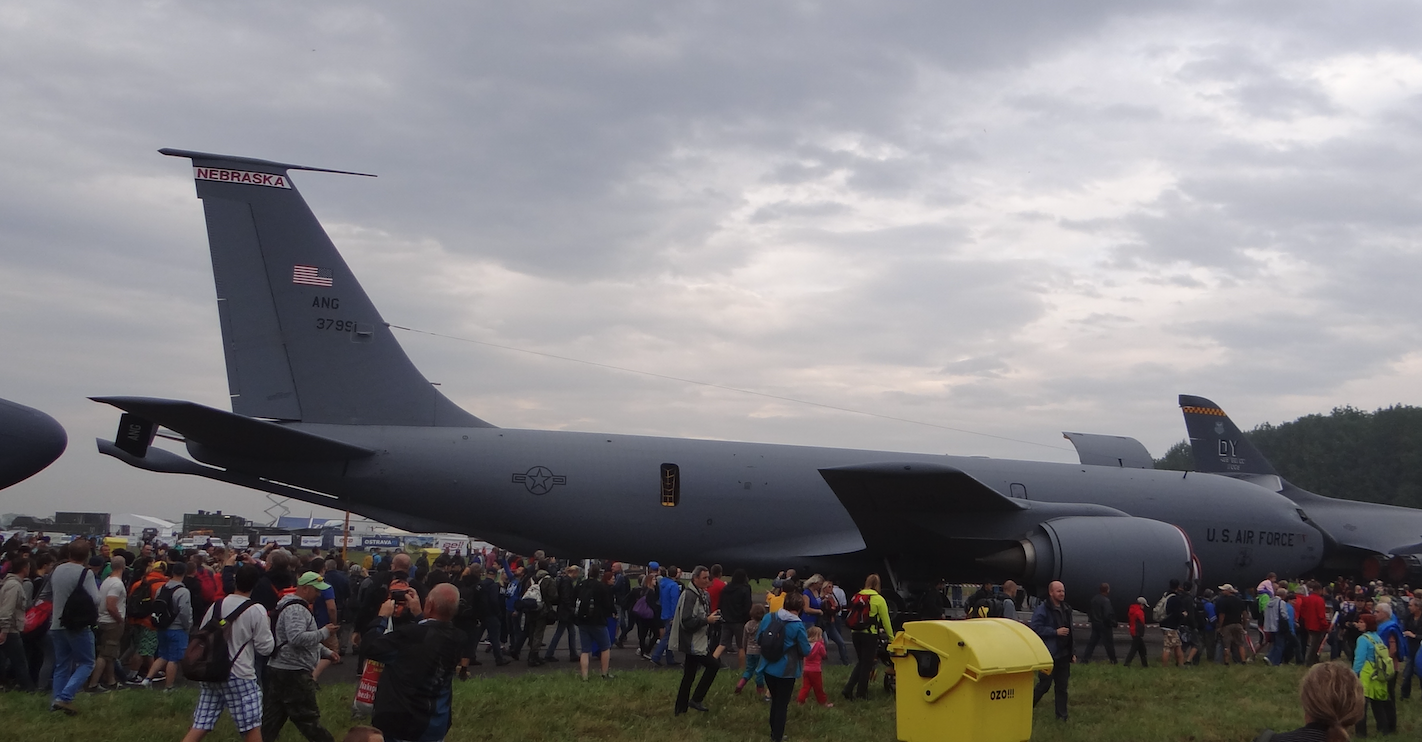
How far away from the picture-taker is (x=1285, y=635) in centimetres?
1483

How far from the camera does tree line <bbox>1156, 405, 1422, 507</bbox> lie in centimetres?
6562

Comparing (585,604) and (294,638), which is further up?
(294,638)

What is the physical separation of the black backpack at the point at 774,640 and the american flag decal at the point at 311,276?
364 inches

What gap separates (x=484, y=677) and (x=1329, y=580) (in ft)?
60.3

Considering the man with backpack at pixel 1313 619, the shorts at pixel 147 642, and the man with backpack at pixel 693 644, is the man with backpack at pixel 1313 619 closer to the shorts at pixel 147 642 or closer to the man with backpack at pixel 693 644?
the man with backpack at pixel 693 644

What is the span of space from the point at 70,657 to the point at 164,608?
2.98 feet

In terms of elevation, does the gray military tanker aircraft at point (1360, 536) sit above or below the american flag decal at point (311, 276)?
below

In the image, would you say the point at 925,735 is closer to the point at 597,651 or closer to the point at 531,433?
the point at 597,651

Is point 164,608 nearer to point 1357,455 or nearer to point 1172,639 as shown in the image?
point 1172,639

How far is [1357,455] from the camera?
70.2 metres

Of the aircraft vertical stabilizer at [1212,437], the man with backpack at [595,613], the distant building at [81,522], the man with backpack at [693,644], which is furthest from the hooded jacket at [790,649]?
the distant building at [81,522]

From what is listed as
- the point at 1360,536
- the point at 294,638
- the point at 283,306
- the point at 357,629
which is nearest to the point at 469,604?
the point at 357,629

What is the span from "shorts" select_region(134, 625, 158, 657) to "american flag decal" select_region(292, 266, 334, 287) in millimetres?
5674

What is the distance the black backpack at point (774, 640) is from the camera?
26.3 ft
